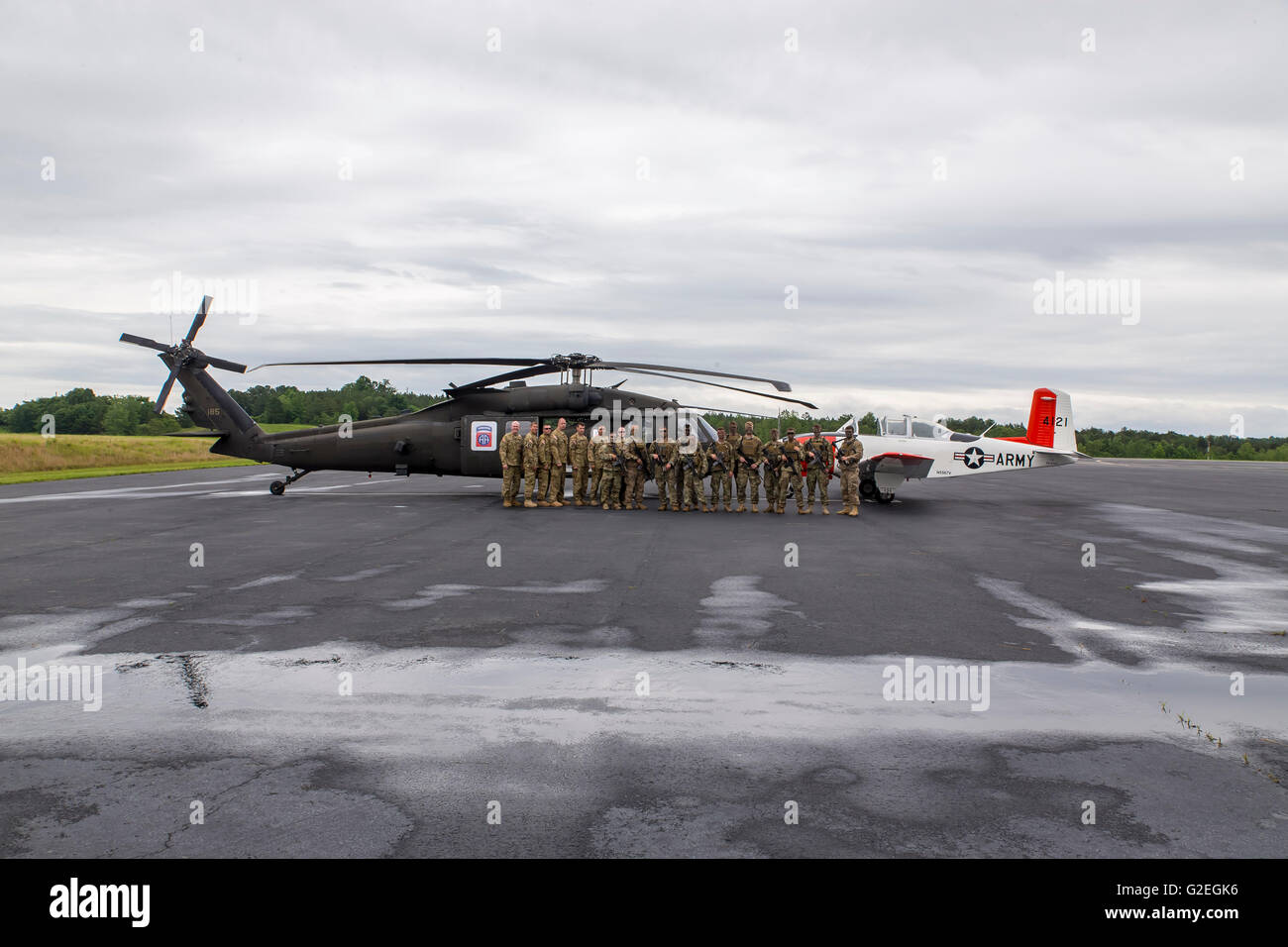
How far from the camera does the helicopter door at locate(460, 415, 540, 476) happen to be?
21219mm

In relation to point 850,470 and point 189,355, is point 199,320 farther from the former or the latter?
point 850,470

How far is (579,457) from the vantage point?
67.2ft

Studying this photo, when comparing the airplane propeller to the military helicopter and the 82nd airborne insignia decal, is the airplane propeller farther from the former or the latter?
the 82nd airborne insignia decal

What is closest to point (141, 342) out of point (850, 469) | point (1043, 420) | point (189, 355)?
point (189, 355)

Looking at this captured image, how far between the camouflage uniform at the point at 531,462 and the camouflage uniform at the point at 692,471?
3.43 meters

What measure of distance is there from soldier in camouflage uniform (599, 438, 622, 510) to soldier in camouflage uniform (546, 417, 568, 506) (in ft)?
2.92

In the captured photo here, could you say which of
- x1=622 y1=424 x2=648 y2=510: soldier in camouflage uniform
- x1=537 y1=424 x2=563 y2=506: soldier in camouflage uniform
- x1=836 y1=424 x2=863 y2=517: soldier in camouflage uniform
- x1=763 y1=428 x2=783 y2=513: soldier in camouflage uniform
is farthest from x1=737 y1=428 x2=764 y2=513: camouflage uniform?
x1=537 y1=424 x2=563 y2=506: soldier in camouflage uniform

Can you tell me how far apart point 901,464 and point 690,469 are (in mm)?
5684

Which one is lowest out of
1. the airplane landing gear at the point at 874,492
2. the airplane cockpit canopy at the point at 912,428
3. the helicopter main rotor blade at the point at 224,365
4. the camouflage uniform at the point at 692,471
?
the airplane landing gear at the point at 874,492

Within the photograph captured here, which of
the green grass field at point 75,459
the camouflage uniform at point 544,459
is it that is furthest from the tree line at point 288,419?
the camouflage uniform at point 544,459

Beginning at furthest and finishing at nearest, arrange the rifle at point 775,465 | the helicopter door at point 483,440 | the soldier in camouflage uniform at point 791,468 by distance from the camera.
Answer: the helicopter door at point 483,440 < the rifle at point 775,465 < the soldier in camouflage uniform at point 791,468

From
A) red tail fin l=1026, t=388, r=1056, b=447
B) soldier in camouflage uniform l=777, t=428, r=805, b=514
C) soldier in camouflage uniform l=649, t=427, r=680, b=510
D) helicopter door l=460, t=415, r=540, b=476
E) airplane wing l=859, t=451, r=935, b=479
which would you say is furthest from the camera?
red tail fin l=1026, t=388, r=1056, b=447

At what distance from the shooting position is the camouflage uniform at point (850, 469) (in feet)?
62.3

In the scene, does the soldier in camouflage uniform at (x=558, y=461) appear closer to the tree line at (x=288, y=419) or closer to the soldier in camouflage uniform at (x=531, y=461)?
the soldier in camouflage uniform at (x=531, y=461)
